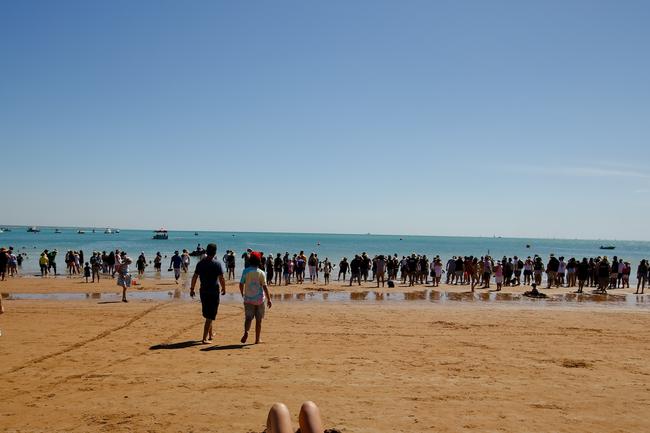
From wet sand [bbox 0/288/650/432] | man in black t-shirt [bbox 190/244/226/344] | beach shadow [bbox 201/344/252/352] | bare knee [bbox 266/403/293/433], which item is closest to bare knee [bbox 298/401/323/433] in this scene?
bare knee [bbox 266/403/293/433]

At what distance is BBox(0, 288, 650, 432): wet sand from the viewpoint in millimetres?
5703

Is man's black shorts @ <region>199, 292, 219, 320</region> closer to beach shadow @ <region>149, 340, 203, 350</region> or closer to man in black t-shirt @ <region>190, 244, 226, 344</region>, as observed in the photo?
man in black t-shirt @ <region>190, 244, 226, 344</region>

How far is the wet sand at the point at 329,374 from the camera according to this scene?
18.7 feet

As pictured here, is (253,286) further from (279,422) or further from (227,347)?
(279,422)

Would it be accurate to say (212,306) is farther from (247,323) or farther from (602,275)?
(602,275)

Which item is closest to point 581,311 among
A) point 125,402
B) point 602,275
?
point 602,275

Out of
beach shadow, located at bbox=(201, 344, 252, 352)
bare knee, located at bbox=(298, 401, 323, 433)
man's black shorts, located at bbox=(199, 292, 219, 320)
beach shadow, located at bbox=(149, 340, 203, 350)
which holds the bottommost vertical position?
beach shadow, located at bbox=(149, 340, 203, 350)

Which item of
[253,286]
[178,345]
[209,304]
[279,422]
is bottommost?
[178,345]

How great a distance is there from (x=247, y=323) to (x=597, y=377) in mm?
6276

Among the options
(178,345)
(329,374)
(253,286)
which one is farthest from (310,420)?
(178,345)

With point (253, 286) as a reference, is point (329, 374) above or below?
below

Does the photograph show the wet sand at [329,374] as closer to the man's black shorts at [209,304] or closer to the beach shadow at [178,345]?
the beach shadow at [178,345]

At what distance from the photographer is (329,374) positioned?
7527 millimetres

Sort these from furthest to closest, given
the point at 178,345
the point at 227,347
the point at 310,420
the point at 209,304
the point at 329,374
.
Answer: the point at 209,304 < the point at 178,345 < the point at 227,347 < the point at 329,374 < the point at 310,420
